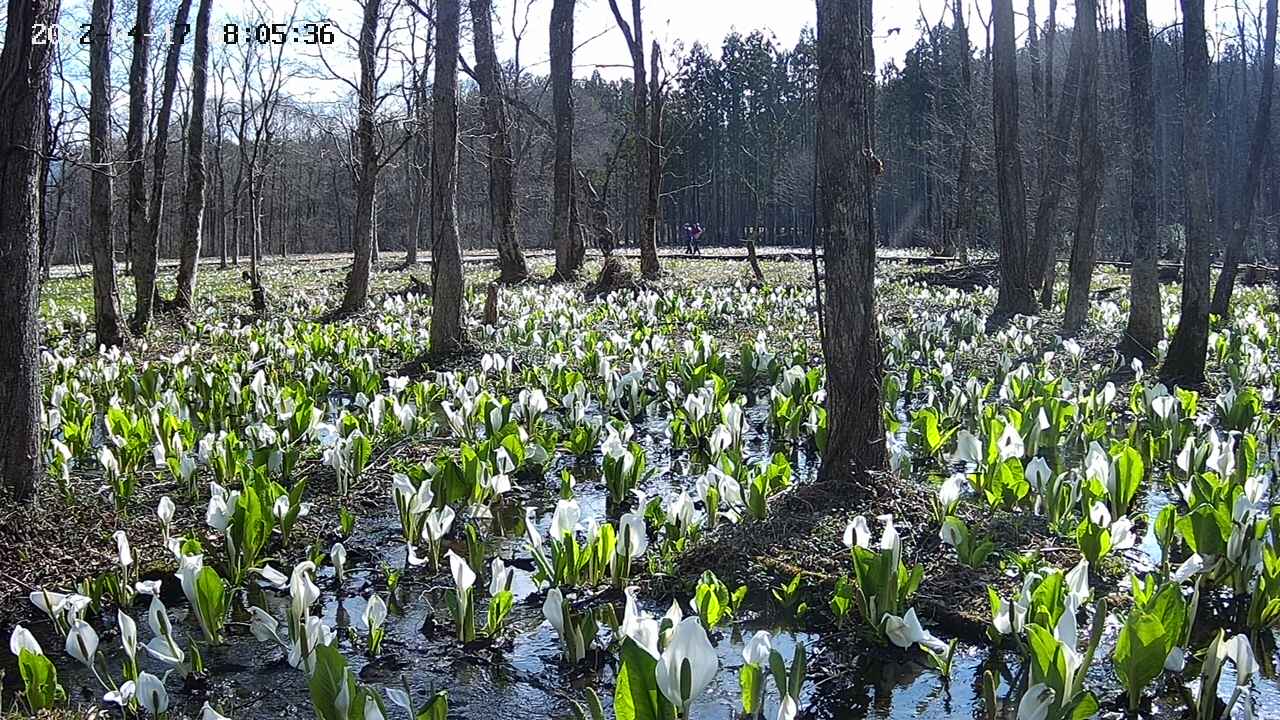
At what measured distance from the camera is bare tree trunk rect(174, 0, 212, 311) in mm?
14164

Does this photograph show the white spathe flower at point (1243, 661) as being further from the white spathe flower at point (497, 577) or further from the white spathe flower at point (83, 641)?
the white spathe flower at point (83, 641)

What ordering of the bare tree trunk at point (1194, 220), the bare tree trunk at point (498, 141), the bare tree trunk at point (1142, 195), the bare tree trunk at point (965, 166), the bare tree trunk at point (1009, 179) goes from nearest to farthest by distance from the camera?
the bare tree trunk at point (1194, 220) < the bare tree trunk at point (1142, 195) < the bare tree trunk at point (1009, 179) < the bare tree trunk at point (498, 141) < the bare tree trunk at point (965, 166)

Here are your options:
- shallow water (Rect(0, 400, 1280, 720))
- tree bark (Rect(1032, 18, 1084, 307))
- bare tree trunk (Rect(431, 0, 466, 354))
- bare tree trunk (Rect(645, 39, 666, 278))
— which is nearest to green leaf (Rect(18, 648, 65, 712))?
shallow water (Rect(0, 400, 1280, 720))

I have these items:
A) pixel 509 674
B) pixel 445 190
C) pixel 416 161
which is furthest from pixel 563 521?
pixel 416 161

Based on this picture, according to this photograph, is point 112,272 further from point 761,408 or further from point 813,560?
point 813,560

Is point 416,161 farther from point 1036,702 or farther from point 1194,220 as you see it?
point 1036,702

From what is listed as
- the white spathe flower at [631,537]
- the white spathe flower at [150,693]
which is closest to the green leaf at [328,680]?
the white spathe flower at [150,693]

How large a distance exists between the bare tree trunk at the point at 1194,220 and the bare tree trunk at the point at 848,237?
15.2ft

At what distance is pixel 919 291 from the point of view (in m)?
18.2

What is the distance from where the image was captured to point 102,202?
1208cm

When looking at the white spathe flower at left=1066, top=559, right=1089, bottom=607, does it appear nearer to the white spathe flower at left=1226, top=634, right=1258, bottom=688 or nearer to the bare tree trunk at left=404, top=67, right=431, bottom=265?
the white spathe flower at left=1226, top=634, right=1258, bottom=688

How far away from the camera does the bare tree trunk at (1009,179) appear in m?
14.1

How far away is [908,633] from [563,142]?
17.9 m

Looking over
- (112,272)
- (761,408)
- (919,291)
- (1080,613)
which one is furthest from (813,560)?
(919,291)
